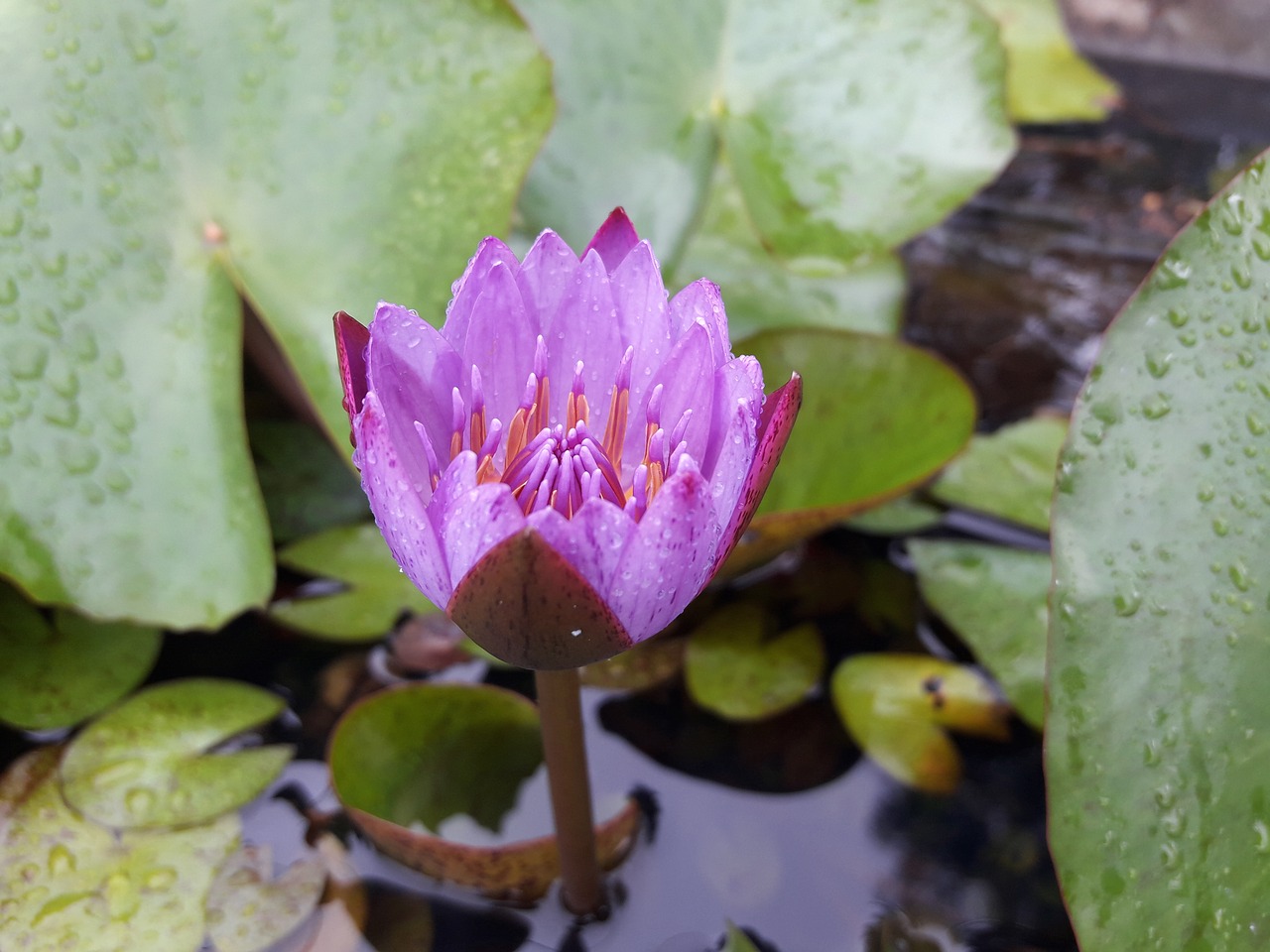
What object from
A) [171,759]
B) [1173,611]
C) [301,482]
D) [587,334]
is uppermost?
[587,334]

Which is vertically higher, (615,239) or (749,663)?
(615,239)

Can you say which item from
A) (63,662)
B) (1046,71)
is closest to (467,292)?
(63,662)

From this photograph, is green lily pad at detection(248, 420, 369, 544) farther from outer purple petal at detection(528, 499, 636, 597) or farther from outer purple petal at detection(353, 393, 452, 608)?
outer purple petal at detection(528, 499, 636, 597)

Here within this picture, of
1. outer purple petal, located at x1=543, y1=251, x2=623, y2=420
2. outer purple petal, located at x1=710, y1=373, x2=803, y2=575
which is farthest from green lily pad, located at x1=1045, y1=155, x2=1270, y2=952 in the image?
outer purple petal, located at x1=543, y1=251, x2=623, y2=420

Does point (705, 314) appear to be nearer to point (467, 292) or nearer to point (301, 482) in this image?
point (467, 292)

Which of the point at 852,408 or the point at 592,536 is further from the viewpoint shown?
the point at 852,408

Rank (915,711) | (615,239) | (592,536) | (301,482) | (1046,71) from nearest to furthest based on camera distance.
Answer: (592,536) < (615,239) < (915,711) < (301,482) < (1046,71)

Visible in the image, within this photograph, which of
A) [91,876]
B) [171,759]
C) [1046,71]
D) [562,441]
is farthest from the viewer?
[1046,71]
